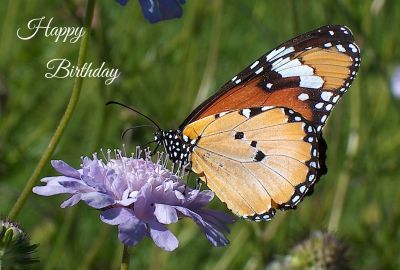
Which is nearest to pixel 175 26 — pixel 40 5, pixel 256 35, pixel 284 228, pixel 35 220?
pixel 256 35

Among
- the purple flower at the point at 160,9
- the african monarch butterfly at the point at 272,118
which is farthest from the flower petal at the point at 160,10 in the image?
the african monarch butterfly at the point at 272,118

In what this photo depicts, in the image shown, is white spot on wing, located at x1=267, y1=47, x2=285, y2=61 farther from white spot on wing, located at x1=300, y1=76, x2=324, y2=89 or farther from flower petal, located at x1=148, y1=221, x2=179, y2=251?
flower petal, located at x1=148, y1=221, x2=179, y2=251

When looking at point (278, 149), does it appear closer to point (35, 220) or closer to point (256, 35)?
point (35, 220)

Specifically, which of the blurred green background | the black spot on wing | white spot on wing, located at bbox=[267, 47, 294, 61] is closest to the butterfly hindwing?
the black spot on wing

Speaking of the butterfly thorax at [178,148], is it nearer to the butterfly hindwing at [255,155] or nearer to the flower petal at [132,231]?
the butterfly hindwing at [255,155]

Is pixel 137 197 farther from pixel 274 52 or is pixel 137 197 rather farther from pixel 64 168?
pixel 274 52
